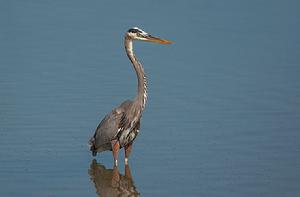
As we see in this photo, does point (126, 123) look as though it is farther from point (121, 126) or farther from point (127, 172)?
point (127, 172)

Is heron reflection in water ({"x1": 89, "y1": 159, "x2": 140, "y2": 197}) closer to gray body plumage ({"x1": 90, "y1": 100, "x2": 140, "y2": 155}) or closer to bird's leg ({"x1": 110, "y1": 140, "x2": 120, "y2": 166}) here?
bird's leg ({"x1": 110, "y1": 140, "x2": 120, "y2": 166})

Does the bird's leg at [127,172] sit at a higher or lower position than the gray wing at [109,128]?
lower

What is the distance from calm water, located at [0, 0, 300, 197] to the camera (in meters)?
12.4

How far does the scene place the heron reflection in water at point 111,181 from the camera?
39.4 ft

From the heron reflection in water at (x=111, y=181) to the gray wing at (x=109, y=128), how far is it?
0.31 metres

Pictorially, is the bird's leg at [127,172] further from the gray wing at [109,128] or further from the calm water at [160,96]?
the gray wing at [109,128]

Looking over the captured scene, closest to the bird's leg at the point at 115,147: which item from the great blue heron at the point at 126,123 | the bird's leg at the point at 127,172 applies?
the great blue heron at the point at 126,123

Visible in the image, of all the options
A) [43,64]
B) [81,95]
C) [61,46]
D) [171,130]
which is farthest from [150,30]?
[171,130]

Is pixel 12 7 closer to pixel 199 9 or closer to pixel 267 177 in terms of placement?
pixel 199 9

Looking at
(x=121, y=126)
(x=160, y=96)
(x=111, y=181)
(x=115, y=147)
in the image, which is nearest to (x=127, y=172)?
(x=111, y=181)

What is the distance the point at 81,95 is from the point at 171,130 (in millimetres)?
2513

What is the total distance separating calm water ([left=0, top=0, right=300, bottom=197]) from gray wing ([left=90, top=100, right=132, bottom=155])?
0.32 metres

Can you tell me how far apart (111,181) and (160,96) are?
4114 millimetres

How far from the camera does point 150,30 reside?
845 inches
